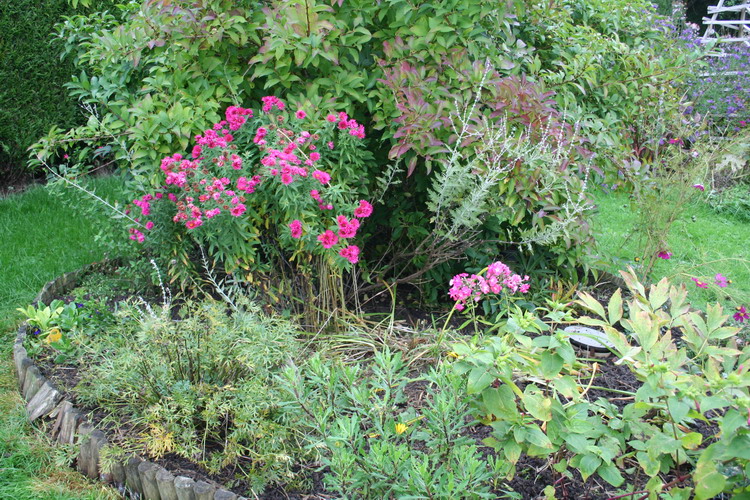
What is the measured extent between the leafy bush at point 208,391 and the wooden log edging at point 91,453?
8cm

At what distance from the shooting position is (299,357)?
9.11ft

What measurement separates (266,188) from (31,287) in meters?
2.04

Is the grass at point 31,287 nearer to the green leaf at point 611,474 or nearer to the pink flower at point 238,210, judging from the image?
the pink flower at point 238,210

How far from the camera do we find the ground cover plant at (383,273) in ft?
6.03

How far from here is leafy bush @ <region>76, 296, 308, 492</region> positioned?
85.6 inches

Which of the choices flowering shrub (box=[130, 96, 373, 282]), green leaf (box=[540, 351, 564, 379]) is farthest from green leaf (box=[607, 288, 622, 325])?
flowering shrub (box=[130, 96, 373, 282])

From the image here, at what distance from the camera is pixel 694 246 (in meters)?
5.11

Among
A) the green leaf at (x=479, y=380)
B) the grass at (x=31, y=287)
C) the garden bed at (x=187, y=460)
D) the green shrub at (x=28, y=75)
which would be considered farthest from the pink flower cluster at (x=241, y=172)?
the green shrub at (x=28, y=75)

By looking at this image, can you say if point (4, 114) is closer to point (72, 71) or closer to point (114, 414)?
point (72, 71)

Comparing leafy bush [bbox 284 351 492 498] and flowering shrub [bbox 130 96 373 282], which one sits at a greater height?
flowering shrub [bbox 130 96 373 282]

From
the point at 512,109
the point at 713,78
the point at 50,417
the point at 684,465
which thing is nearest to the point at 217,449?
the point at 50,417

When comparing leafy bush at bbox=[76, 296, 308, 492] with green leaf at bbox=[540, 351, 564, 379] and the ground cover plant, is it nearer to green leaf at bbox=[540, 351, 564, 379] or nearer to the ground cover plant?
the ground cover plant

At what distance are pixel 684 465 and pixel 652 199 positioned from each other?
76.1 inches

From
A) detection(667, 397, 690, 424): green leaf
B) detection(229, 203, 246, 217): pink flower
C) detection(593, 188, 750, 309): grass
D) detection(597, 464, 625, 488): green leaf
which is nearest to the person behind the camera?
detection(667, 397, 690, 424): green leaf
